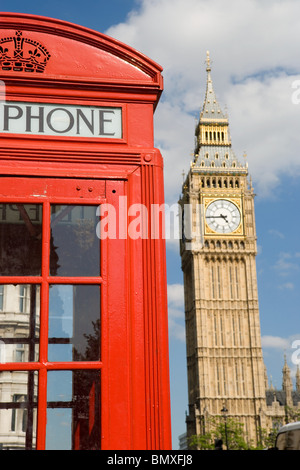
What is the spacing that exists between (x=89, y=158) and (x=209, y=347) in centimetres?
4128

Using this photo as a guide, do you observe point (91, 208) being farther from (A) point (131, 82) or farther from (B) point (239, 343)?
(B) point (239, 343)

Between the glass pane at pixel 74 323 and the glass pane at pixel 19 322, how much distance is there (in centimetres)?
6

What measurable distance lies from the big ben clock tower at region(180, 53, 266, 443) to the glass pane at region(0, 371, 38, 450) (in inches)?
1565

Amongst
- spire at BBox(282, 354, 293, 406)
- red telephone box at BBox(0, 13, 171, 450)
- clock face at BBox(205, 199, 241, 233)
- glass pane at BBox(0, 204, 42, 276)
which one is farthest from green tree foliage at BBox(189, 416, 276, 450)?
glass pane at BBox(0, 204, 42, 276)

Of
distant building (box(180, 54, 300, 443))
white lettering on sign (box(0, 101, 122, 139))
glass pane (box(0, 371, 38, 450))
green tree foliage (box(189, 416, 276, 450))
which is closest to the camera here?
glass pane (box(0, 371, 38, 450))

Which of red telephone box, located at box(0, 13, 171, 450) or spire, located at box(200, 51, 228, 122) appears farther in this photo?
spire, located at box(200, 51, 228, 122)

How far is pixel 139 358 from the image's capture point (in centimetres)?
223

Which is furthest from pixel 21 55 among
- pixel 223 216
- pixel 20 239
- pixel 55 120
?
pixel 223 216

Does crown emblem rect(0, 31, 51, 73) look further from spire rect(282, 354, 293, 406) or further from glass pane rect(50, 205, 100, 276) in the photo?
spire rect(282, 354, 293, 406)

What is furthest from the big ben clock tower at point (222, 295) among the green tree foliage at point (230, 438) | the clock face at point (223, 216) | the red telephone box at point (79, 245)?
the red telephone box at point (79, 245)

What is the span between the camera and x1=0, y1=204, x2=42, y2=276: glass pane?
7.35 feet

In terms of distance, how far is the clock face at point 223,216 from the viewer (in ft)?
144

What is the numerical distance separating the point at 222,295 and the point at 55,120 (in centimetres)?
4219
